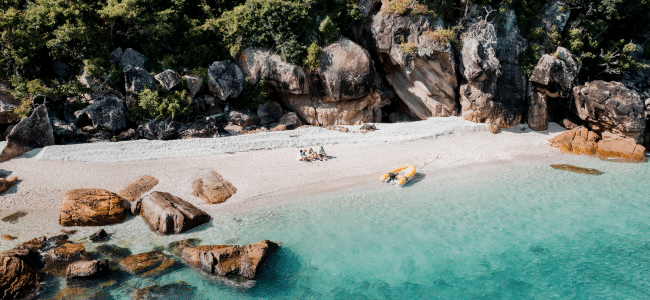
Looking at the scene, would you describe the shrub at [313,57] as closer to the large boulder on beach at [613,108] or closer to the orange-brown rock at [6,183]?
the orange-brown rock at [6,183]

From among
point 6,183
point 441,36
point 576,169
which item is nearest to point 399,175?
point 576,169

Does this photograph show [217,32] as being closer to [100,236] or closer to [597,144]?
[100,236]

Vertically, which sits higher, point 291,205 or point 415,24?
point 415,24

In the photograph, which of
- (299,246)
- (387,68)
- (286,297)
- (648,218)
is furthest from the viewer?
(387,68)

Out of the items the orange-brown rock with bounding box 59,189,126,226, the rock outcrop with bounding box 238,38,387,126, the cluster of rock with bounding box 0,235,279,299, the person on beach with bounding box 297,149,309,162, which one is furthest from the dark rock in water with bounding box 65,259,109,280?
the rock outcrop with bounding box 238,38,387,126

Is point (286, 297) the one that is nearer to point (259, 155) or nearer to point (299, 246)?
point (299, 246)

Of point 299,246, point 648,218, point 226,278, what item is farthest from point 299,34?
point 648,218

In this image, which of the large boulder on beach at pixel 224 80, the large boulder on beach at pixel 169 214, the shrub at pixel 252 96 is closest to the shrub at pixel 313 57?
the shrub at pixel 252 96
